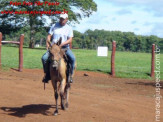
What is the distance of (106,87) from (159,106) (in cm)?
525

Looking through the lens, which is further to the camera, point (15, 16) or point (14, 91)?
point (15, 16)

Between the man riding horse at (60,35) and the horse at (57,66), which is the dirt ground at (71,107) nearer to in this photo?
the horse at (57,66)

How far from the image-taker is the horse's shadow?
9719 millimetres

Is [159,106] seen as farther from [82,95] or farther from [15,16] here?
[15,16]

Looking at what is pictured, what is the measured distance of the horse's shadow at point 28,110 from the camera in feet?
31.9

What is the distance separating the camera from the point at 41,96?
40.7 feet

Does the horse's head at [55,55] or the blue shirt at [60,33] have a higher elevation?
the blue shirt at [60,33]

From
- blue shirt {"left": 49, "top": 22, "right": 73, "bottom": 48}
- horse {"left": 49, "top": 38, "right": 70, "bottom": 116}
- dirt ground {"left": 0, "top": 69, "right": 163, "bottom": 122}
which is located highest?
blue shirt {"left": 49, "top": 22, "right": 73, "bottom": 48}

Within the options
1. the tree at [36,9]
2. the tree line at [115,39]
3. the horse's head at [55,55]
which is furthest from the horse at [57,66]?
the tree line at [115,39]

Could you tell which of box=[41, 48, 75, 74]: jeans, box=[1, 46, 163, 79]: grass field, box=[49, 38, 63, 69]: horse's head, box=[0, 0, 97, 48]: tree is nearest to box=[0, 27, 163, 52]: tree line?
box=[0, 0, 97, 48]: tree

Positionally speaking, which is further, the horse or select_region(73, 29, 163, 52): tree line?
select_region(73, 29, 163, 52): tree line

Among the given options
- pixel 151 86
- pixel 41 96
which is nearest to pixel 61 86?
pixel 41 96

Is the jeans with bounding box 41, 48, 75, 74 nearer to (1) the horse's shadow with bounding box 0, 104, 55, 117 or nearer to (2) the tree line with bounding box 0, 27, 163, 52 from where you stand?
(1) the horse's shadow with bounding box 0, 104, 55, 117

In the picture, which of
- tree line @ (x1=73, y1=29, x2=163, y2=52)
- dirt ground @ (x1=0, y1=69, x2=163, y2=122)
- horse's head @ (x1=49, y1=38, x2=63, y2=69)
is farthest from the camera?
tree line @ (x1=73, y1=29, x2=163, y2=52)
